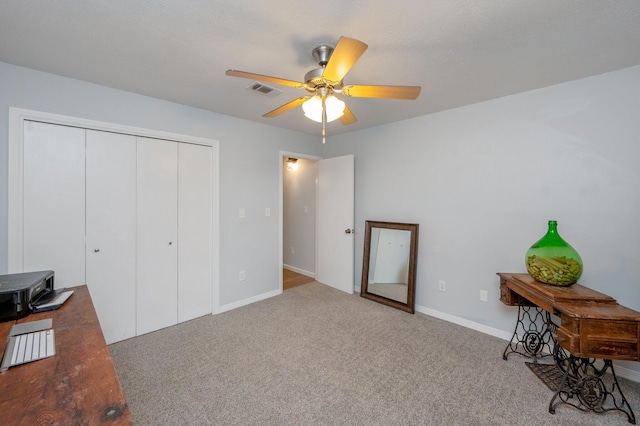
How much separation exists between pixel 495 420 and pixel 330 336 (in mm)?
1379

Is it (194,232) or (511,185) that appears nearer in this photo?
(511,185)

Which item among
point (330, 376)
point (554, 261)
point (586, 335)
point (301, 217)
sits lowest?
point (330, 376)

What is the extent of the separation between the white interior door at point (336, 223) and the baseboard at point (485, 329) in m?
1.10

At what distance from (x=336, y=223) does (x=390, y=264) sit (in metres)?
0.98

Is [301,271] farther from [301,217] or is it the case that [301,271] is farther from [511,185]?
[511,185]

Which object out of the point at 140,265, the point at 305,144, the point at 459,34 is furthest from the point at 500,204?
the point at 140,265


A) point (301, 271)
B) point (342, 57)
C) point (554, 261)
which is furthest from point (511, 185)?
point (301, 271)

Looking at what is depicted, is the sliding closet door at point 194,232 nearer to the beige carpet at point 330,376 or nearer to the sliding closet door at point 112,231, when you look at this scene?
the beige carpet at point 330,376

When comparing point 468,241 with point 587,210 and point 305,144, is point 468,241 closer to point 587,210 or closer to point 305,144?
point 587,210

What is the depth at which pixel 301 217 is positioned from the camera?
4.89m

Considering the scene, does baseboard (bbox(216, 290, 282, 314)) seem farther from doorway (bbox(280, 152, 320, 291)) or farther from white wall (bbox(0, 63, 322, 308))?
doorway (bbox(280, 152, 320, 291))

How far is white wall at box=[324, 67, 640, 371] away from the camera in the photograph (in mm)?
2055

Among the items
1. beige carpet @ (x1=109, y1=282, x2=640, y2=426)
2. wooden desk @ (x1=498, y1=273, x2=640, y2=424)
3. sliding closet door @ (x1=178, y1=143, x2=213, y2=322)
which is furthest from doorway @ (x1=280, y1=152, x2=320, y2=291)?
wooden desk @ (x1=498, y1=273, x2=640, y2=424)

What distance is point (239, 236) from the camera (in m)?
3.34
